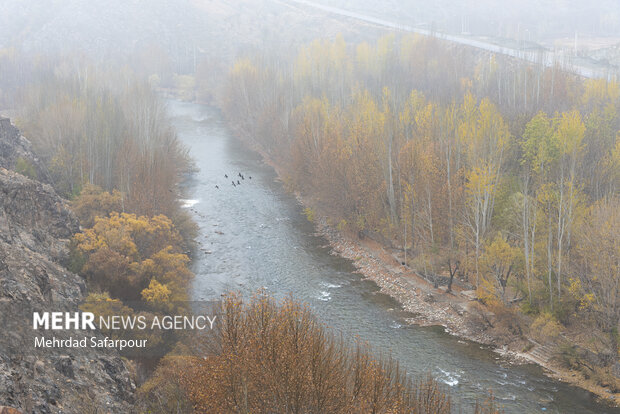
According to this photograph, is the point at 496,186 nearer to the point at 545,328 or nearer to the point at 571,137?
the point at 571,137

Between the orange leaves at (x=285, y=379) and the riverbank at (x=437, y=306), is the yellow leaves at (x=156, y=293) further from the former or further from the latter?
the riverbank at (x=437, y=306)

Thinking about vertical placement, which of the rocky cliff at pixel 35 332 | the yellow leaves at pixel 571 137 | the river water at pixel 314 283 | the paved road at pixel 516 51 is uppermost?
the paved road at pixel 516 51

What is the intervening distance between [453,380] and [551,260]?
995 centimetres

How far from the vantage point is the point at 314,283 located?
41219 mm

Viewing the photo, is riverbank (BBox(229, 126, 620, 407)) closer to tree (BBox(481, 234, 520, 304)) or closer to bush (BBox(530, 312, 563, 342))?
bush (BBox(530, 312, 563, 342))

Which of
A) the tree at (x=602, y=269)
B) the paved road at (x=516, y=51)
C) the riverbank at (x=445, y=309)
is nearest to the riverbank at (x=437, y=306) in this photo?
the riverbank at (x=445, y=309)

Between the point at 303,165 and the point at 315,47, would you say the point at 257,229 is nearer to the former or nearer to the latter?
the point at 303,165

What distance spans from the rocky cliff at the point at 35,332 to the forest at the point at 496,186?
23.3 m

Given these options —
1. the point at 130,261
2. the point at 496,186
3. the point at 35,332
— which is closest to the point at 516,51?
the point at 496,186

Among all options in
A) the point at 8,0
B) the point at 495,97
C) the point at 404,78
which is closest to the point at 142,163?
the point at 495,97

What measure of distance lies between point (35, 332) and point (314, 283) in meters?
23.0

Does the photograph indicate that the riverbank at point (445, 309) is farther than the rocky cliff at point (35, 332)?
Yes

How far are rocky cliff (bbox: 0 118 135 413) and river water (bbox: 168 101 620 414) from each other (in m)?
10.9

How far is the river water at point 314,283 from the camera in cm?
2822
